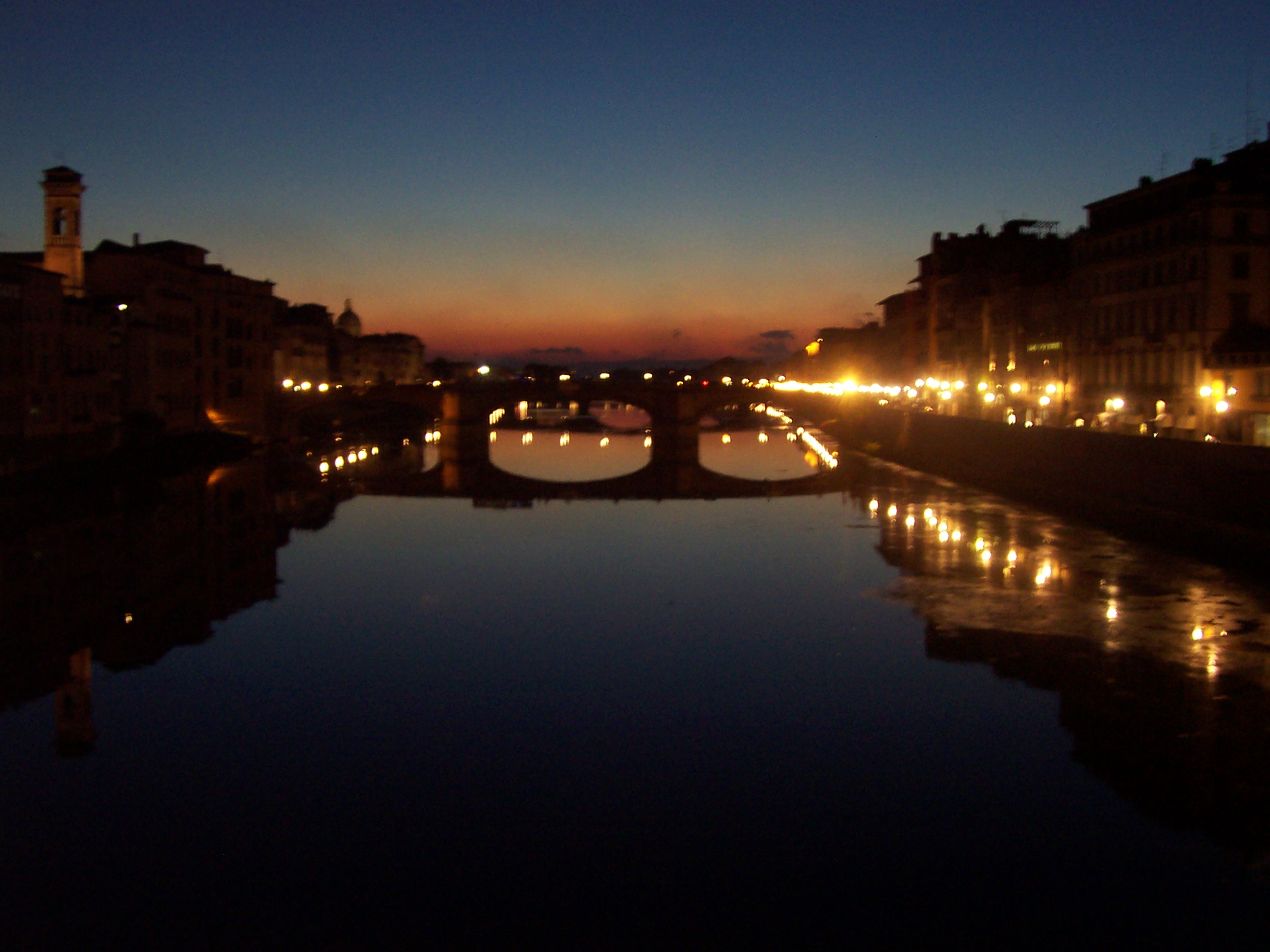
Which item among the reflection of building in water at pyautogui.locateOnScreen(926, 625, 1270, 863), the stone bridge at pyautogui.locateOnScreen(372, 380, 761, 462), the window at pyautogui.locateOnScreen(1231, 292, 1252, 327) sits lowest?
the reflection of building in water at pyautogui.locateOnScreen(926, 625, 1270, 863)

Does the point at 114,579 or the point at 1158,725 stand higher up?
the point at 114,579

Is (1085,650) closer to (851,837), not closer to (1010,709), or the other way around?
(1010,709)

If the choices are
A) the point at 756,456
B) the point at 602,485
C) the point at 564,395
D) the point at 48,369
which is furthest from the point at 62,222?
the point at 756,456

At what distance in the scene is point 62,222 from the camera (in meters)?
55.1

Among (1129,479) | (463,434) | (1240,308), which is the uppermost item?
(1240,308)

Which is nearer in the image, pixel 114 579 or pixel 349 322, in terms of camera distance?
pixel 114 579

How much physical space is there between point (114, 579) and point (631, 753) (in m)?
15.6

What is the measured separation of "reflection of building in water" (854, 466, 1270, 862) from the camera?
Result: 1280 cm

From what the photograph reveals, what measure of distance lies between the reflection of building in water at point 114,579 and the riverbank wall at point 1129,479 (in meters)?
20.8

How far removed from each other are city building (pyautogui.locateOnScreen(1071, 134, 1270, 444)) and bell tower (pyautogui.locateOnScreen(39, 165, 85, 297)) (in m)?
42.6

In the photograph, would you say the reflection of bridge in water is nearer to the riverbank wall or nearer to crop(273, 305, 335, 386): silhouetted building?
the riverbank wall

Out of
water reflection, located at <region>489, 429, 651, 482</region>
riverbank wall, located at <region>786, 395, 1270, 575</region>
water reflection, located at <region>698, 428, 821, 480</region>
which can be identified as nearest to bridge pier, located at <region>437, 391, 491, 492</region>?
water reflection, located at <region>489, 429, 651, 482</region>

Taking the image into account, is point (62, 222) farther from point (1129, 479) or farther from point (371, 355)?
point (371, 355)

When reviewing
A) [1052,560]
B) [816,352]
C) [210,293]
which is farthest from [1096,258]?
[816,352]
